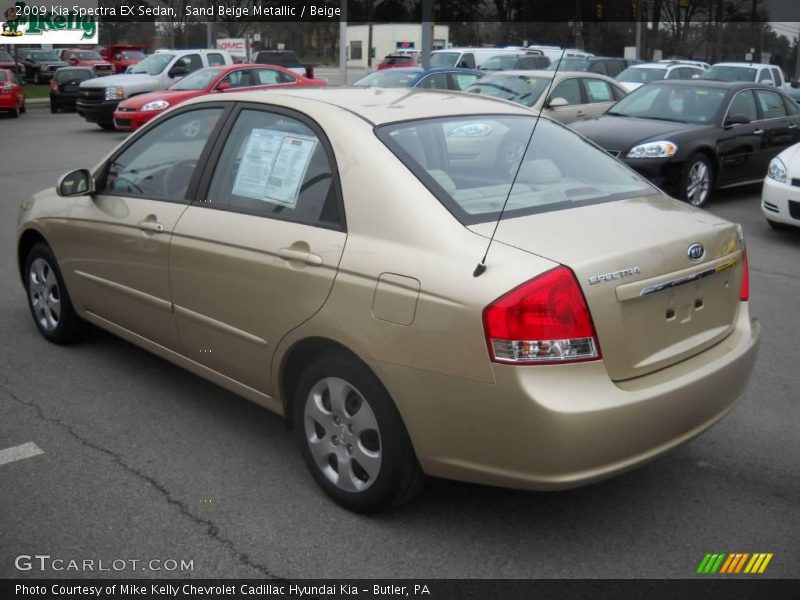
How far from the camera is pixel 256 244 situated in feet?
12.2

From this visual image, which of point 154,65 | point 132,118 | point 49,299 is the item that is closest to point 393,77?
point 132,118

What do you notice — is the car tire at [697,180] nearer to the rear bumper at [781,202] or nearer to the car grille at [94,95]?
the rear bumper at [781,202]

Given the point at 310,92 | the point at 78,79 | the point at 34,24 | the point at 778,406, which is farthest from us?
the point at 34,24

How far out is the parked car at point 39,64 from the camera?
4180cm

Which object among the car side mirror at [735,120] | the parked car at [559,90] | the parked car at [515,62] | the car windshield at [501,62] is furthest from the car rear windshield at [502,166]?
the car windshield at [501,62]

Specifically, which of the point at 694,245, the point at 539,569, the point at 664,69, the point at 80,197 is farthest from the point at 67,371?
the point at 664,69

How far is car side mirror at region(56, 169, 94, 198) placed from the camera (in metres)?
4.82

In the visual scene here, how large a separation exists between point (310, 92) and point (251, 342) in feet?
4.05

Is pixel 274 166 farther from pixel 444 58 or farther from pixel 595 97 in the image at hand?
Result: pixel 444 58

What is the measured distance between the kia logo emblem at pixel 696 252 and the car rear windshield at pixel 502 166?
1.54ft

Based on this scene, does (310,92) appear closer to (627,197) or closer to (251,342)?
(251,342)

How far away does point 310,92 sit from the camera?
413 centimetres

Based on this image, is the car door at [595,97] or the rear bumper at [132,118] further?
the rear bumper at [132,118]

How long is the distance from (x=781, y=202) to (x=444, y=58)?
757 inches
